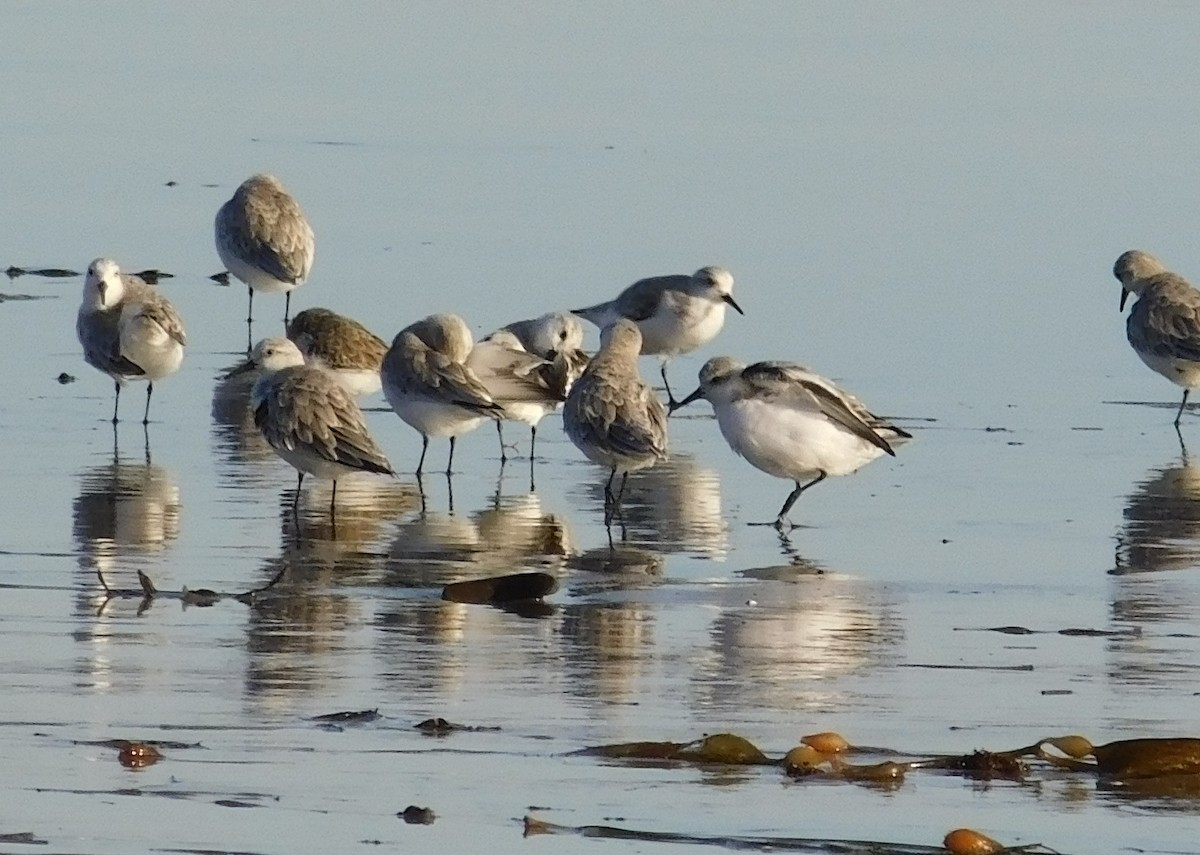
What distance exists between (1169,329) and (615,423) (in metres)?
4.73

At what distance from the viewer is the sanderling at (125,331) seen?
14.7m

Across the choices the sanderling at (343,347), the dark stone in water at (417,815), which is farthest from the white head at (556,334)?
the dark stone in water at (417,815)

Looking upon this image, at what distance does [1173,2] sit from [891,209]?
15.0 meters

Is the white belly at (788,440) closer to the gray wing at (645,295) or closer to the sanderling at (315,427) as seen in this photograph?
the sanderling at (315,427)

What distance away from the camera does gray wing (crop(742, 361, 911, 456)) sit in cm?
1209

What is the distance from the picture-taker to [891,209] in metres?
21.7

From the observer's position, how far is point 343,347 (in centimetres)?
1538

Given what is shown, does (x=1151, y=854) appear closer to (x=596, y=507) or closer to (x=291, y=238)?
(x=596, y=507)

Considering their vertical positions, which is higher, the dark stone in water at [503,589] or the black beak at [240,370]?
the black beak at [240,370]

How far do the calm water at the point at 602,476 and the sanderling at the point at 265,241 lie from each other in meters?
0.37

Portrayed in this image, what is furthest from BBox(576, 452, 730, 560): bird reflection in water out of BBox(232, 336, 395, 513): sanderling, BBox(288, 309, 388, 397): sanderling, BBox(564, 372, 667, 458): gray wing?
BBox(288, 309, 388, 397): sanderling

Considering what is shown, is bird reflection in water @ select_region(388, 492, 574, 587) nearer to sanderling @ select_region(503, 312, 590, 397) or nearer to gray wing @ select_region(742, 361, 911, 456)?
gray wing @ select_region(742, 361, 911, 456)

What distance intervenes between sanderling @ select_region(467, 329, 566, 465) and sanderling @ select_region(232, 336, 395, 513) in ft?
4.12

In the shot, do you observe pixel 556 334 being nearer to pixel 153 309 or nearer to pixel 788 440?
pixel 153 309
